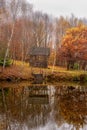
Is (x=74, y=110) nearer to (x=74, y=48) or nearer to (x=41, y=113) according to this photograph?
(x=41, y=113)

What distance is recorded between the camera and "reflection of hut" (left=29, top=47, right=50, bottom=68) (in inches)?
2547

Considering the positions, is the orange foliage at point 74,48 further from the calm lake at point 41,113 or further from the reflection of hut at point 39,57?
the calm lake at point 41,113

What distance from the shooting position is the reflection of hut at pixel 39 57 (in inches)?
2547

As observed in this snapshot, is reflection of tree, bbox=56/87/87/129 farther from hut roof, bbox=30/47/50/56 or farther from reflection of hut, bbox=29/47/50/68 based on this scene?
hut roof, bbox=30/47/50/56

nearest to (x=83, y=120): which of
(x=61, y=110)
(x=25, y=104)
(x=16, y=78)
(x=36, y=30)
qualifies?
(x=61, y=110)

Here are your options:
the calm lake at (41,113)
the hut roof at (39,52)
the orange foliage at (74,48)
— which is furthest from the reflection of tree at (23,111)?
the hut roof at (39,52)

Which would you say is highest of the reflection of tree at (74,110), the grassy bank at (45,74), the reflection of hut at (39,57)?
the reflection of tree at (74,110)

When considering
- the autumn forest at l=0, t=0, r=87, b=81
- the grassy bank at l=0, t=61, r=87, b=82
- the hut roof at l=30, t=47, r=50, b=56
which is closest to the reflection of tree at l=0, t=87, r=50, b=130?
the grassy bank at l=0, t=61, r=87, b=82

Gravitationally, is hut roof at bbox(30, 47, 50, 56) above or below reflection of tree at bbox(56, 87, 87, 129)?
below

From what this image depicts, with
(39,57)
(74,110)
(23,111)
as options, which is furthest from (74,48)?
(23,111)

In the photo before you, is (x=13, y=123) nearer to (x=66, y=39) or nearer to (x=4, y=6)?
(x=4, y=6)

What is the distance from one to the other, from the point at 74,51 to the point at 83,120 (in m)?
43.2

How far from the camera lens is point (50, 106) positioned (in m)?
25.0

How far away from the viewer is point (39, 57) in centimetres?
6575
